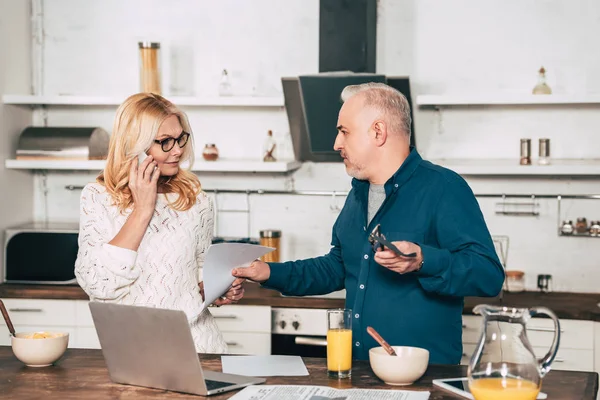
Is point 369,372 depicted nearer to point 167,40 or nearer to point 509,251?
point 509,251

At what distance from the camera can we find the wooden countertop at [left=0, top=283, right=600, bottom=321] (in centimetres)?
388

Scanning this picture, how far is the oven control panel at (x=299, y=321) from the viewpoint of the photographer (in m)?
4.04

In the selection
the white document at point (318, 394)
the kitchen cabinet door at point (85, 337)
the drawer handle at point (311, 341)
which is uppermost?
the white document at point (318, 394)

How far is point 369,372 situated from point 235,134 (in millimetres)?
2681

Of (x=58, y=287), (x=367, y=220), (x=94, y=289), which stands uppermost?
(x=367, y=220)

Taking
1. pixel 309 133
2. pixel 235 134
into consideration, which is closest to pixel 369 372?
pixel 309 133

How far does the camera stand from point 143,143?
2674 millimetres

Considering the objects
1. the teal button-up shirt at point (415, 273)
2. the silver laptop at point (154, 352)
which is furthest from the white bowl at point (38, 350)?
the teal button-up shirt at point (415, 273)

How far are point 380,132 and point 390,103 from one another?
9 centimetres

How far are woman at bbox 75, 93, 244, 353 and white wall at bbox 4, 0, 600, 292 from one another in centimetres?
194

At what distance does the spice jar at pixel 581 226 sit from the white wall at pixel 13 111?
302cm

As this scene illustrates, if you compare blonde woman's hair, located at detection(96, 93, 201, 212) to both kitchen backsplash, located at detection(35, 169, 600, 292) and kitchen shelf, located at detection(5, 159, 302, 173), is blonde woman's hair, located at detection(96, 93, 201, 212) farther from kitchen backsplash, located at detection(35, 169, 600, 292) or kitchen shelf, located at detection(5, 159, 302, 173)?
kitchen backsplash, located at detection(35, 169, 600, 292)

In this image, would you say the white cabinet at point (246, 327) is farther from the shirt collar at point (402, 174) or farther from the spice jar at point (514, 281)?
the shirt collar at point (402, 174)

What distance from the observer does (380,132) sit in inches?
102
